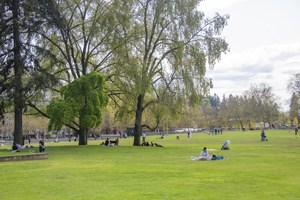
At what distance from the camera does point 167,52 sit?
146 ft

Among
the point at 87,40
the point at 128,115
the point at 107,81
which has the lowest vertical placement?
the point at 128,115

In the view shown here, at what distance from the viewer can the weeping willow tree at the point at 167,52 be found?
140 feet

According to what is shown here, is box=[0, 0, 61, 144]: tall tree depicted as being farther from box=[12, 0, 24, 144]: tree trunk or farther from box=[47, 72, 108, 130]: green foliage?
box=[47, 72, 108, 130]: green foliage

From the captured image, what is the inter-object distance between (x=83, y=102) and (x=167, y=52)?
10.7 m

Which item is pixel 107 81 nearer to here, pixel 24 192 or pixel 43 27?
pixel 43 27

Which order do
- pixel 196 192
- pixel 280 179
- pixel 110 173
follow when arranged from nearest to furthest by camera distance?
pixel 196 192
pixel 280 179
pixel 110 173

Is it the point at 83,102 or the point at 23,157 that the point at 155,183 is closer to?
the point at 23,157

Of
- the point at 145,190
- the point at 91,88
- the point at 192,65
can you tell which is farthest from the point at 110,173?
the point at 192,65

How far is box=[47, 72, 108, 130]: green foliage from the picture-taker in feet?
127

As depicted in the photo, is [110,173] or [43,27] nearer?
[110,173]

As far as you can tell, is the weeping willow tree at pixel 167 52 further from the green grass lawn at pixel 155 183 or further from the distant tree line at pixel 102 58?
the green grass lawn at pixel 155 183

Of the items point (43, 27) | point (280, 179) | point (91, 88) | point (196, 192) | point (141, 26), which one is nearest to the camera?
point (196, 192)

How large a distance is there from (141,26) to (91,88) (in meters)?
10.3

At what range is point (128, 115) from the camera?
157 feet
